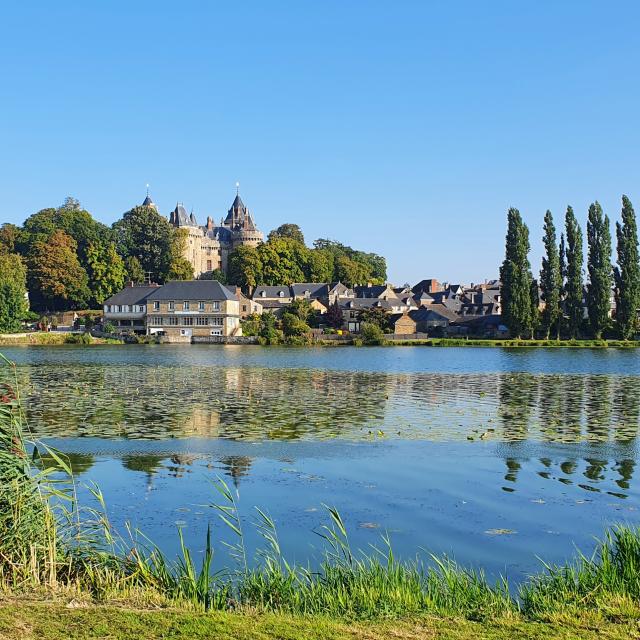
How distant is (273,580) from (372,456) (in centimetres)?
893

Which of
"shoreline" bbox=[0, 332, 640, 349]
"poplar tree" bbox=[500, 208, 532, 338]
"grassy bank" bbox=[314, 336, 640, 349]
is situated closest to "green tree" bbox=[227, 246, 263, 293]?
"shoreline" bbox=[0, 332, 640, 349]

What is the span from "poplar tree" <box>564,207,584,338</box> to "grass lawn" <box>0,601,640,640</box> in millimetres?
75457

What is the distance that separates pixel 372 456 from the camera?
54.2 ft

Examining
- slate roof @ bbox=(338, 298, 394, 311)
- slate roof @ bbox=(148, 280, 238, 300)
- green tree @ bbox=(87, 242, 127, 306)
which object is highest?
green tree @ bbox=(87, 242, 127, 306)

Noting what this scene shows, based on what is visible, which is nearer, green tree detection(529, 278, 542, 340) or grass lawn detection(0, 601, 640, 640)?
grass lawn detection(0, 601, 640, 640)

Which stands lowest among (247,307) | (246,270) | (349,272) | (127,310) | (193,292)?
(127,310)

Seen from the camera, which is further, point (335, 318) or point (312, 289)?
point (312, 289)

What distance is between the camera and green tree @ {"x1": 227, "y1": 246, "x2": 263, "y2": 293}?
11725 cm

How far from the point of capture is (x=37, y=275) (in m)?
103

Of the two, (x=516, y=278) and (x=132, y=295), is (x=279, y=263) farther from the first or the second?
(x=516, y=278)

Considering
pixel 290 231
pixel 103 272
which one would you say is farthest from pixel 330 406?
pixel 290 231

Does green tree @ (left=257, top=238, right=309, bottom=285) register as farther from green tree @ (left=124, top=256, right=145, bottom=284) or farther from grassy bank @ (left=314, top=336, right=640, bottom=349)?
grassy bank @ (left=314, top=336, right=640, bottom=349)

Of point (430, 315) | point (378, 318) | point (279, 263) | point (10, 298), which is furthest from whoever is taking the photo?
point (279, 263)

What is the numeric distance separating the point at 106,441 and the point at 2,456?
395 inches
